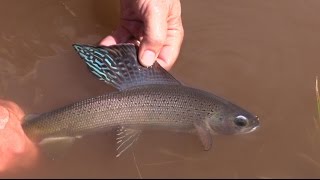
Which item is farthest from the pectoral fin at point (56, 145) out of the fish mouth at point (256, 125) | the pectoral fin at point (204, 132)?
the fish mouth at point (256, 125)

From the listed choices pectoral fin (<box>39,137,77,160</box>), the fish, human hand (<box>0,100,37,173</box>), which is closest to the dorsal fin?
the fish

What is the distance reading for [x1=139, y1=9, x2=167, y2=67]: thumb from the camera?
9.54ft

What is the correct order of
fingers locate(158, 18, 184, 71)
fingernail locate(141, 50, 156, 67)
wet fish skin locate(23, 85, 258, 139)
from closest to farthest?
wet fish skin locate(23, 85, 258, 139)
fingernail locate(141, 50, 156, 67)
fingers locate(158, 18, 184, 71)

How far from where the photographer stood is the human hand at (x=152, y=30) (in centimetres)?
298

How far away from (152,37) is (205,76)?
50 centimetres

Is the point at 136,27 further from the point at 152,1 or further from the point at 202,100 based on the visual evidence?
the point at 202,100

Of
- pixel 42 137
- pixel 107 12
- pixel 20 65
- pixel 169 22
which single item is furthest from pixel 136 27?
pixel 42 137

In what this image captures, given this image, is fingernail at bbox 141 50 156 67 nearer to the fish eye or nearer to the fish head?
the fish head

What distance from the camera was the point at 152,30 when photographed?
9.87ft

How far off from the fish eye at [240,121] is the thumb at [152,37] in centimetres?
52

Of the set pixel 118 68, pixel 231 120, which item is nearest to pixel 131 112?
pixel 118 68

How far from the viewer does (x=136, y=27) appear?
11.1 feet

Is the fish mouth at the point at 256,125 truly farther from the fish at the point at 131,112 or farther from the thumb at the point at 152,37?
the thumb at the point at 152,37

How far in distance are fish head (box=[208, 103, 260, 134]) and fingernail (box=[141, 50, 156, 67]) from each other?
421 mm
